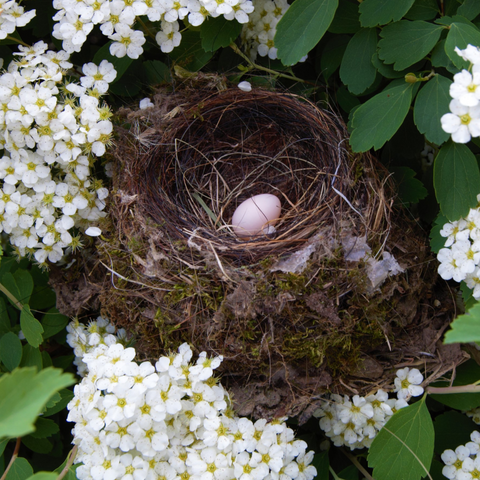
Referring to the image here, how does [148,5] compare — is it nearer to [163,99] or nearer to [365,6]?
[163,99]

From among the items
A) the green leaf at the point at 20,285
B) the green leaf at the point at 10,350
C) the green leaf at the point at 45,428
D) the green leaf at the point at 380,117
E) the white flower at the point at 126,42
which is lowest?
the green leaf at the point at 45,428

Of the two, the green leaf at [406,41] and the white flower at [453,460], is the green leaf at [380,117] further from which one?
the white flower at [453,460]

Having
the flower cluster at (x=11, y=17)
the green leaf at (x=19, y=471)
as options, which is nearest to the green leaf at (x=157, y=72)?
the flower cluster at (x=11, y=17)

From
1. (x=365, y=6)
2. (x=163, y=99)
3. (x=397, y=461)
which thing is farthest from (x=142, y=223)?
(x=397, y=461)

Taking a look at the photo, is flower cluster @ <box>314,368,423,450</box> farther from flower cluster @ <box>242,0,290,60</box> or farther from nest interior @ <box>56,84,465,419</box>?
flower cluster @ <box>242,0,290,60</box>

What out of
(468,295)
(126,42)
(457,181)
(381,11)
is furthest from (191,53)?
(468,295)

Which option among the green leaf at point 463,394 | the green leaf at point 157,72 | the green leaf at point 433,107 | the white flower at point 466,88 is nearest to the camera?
the white flower at point 466,88
